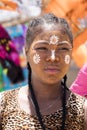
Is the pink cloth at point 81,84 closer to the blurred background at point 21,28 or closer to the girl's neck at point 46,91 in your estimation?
the girl's neck at point 46,91

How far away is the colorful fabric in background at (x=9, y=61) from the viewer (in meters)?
4.64

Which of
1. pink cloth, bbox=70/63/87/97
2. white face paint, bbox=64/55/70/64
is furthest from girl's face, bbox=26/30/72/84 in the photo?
pink cloth, bbox=70/63/87/97

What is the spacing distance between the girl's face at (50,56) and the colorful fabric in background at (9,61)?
3176 millimetres

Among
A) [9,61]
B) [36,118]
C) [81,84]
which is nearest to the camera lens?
[36,118]

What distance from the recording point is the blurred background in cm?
454

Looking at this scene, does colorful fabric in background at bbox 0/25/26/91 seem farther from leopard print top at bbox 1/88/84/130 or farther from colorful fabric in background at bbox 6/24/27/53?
leopard print top at bbox 1/88/84/130

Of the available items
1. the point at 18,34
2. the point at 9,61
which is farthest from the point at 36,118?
the point at 18,34

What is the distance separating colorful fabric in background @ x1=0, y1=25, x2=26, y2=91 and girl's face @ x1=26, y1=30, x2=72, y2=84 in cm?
318

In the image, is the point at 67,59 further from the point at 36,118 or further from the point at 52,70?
the point at 36,118

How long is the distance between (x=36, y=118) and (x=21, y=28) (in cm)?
344

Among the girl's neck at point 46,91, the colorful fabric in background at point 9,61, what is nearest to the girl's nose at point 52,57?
the girl's neck at point 46,91

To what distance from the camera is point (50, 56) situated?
1.43 metres

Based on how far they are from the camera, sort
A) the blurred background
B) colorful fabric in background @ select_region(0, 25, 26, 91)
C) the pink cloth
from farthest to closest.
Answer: colorful fabric in background @ select_region(0, 25, 26, 91), the blurred background, the pink cloth

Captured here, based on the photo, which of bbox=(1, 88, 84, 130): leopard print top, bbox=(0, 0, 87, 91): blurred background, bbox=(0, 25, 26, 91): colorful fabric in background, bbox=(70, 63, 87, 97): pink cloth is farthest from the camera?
bbox=(0, 25, 26, 91): colorful fabric in background
